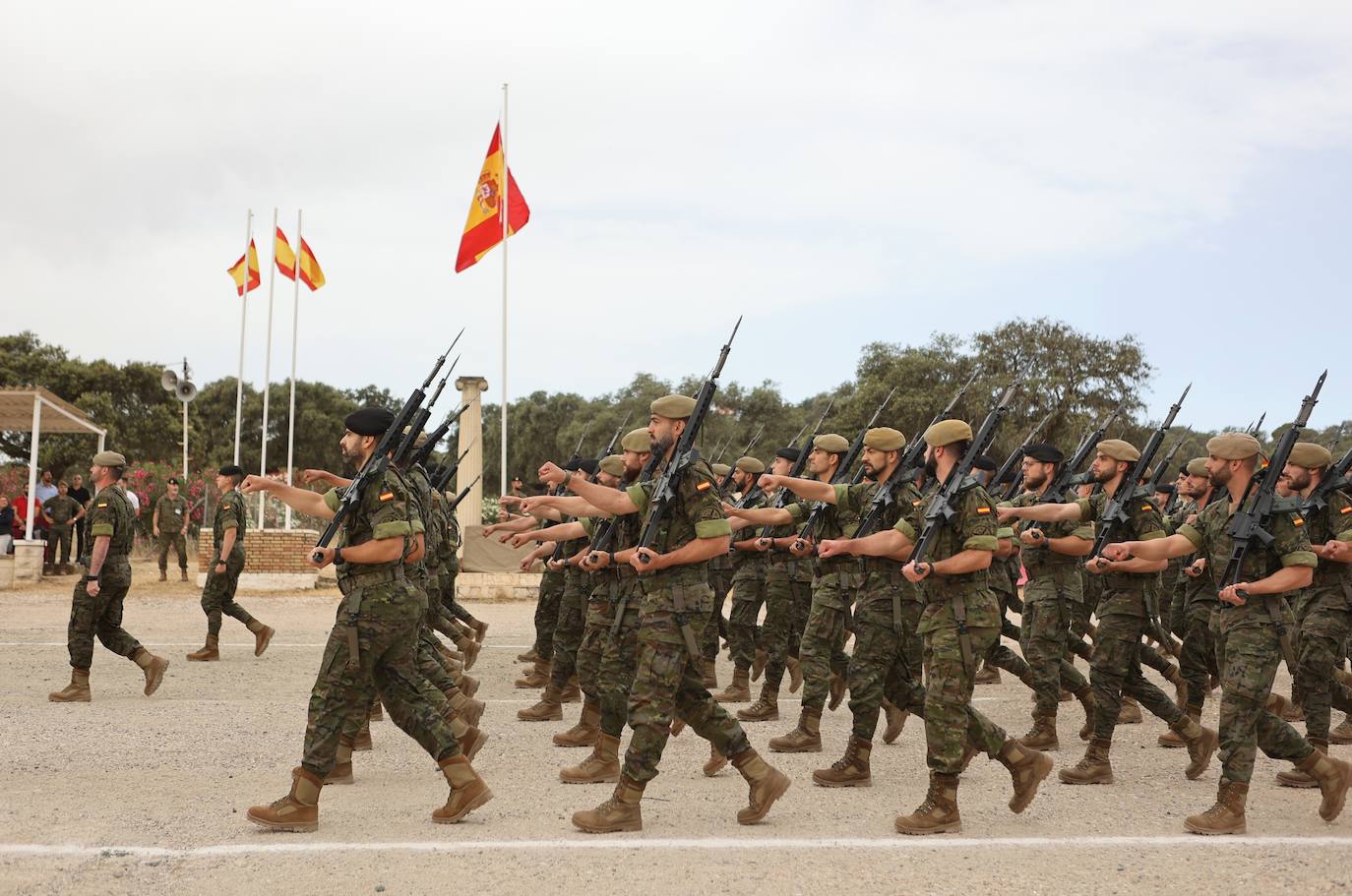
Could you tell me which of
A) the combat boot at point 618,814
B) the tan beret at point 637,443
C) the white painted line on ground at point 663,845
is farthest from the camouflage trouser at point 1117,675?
the combat boot at point 618,814

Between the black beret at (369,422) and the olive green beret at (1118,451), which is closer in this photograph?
the black beret at (369,422)

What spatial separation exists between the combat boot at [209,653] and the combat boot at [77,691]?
2608mm

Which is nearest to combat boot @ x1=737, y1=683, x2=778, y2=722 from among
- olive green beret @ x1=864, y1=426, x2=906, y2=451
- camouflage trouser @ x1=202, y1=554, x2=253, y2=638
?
olive green beret @ x1=864, y1=426, x2=906, y2=451

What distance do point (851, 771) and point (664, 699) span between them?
1.73 m

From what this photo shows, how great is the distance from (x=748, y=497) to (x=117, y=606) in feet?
17.9

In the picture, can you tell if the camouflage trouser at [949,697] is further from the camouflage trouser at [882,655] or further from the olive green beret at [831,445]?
the olive green beret at [831,445]

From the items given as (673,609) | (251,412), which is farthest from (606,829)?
(251,412)

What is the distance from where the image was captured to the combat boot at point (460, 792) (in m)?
6.02

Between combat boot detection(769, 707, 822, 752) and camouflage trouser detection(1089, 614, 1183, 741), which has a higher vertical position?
camouflage trouser detection(1089, 614, 1183, 741)

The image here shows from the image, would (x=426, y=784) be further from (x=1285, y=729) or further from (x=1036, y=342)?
(x=1036, y=342)

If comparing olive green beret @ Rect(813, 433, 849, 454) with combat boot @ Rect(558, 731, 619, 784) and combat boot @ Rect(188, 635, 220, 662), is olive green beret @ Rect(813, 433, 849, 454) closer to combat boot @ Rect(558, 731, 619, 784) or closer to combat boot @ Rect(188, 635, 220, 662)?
combat boot @ Rect(558, 731, 619, 784)

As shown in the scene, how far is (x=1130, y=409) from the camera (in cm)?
3916

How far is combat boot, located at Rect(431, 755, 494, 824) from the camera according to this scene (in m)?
6.02

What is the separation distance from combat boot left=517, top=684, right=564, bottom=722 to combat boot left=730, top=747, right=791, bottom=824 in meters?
3.60
